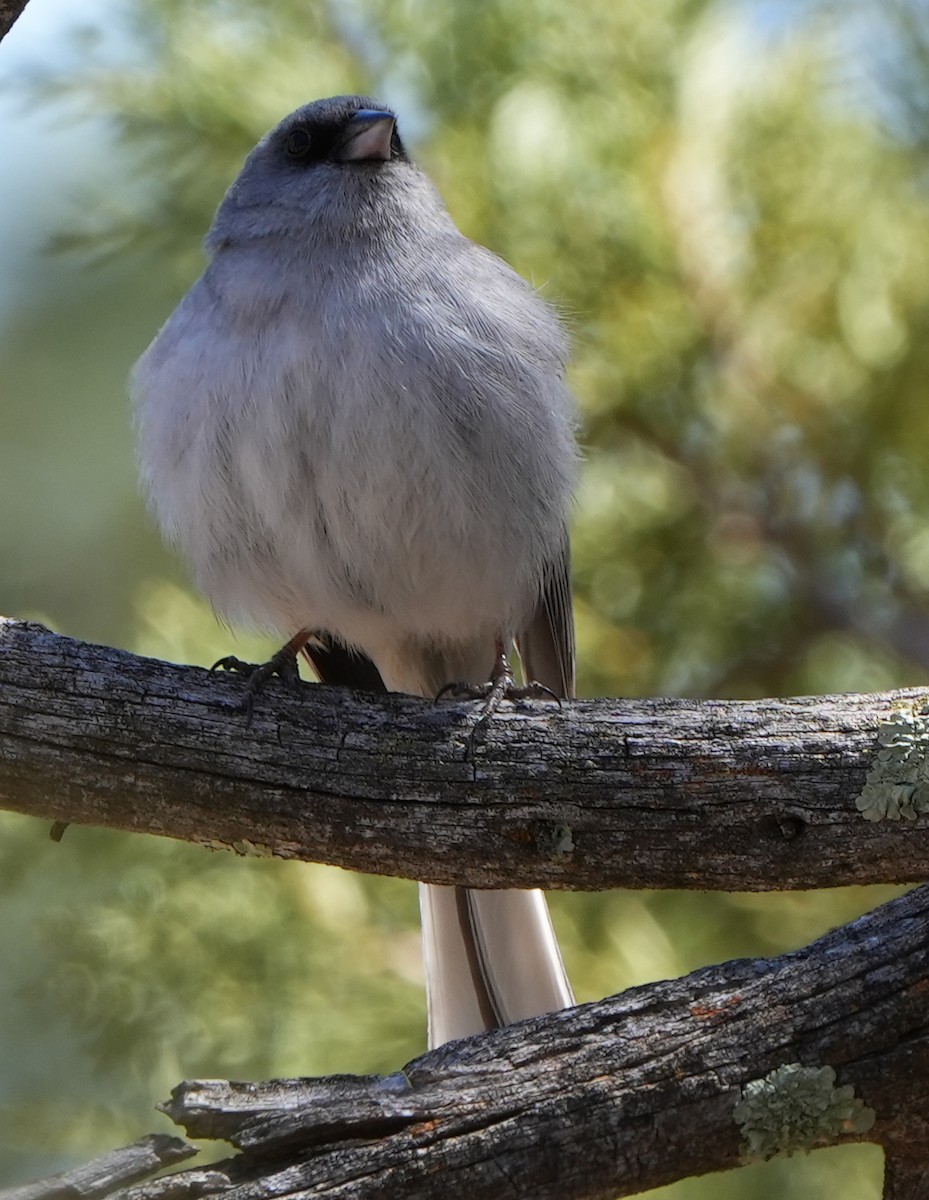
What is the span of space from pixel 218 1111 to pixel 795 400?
2.02m

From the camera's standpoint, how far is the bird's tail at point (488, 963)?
2.84 meters

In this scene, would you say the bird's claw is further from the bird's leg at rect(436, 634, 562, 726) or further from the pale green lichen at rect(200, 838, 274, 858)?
the bird's leg at rect(436, 634, 562, 726)

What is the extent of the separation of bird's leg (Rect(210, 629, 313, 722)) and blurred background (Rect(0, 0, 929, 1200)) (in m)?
0.46

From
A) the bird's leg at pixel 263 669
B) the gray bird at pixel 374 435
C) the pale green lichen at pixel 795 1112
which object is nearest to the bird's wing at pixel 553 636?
the gray bird at pixel 374 435

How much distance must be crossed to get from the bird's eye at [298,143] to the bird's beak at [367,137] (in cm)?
8

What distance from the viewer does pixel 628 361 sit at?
334cm

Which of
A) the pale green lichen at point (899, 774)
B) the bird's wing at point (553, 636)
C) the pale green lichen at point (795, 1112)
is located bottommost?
the pale green lichen at point (795, 1112)

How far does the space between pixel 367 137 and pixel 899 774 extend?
1.98 m

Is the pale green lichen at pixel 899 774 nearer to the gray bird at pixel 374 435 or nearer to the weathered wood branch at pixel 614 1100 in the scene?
the weathered wood branch at pixel 614 1100

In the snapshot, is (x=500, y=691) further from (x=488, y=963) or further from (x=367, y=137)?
(x=367, y=137)

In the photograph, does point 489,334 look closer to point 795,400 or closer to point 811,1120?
point 795,400

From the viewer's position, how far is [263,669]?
9.07ft

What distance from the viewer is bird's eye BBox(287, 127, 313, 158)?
351 centimetres

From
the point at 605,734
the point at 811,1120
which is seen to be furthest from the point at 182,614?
the point at 811,1120
